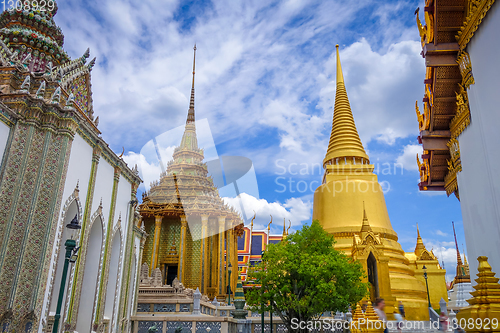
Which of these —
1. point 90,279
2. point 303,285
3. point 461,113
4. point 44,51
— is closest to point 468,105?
point 461,113

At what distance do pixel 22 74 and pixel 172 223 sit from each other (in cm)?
1972

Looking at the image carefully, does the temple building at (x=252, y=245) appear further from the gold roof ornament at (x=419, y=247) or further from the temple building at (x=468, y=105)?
the temple building at (x=468, y=105)

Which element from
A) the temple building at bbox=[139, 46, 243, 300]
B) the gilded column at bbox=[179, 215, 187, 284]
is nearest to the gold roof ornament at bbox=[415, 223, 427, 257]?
the temple building at bbox=[139, 46, 243, 300]

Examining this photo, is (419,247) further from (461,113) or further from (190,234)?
(461,113)

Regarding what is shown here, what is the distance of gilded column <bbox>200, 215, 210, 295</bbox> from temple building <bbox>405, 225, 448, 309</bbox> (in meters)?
14.3

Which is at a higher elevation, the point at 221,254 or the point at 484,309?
the point at 221,254

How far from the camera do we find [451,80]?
359 inches

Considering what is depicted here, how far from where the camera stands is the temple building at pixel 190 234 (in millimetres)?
27219

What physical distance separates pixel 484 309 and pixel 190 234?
24.9 meters

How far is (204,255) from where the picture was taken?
2745cm

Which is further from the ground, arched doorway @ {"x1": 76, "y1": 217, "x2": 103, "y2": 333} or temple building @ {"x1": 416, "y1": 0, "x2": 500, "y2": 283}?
temple building @ {"x1": 416, "y1": 0, "x2": 500, "y2": 283}

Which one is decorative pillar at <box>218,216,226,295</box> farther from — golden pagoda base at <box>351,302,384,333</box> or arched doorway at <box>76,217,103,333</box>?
golden pagoda base at <box>351,302,384,333</box>

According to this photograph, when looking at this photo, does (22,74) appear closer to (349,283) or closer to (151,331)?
(151,331)

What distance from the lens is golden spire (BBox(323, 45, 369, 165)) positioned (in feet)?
89.6
